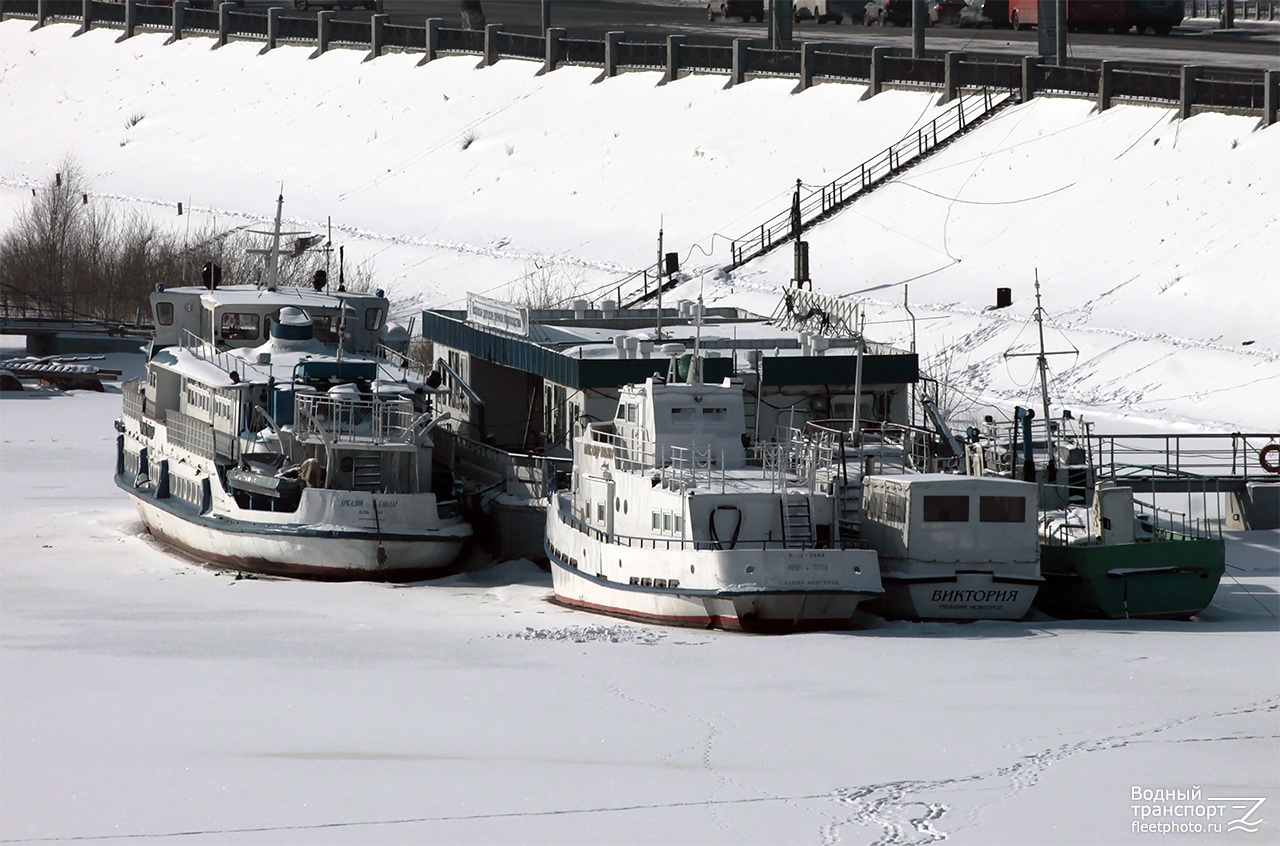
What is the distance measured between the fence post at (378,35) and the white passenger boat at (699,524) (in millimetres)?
61726

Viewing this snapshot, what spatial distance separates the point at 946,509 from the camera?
33.7m

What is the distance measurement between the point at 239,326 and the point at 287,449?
6.20 meters

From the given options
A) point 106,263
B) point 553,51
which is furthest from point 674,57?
point 106,263

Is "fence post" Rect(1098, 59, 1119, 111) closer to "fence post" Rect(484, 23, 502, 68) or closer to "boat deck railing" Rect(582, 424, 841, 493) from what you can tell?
"boat deck railing" Rect(582, 424, 841, 493)

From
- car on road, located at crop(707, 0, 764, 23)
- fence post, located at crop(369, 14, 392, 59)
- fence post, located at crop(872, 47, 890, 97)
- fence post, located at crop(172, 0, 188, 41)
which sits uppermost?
fence post, located at crop(172, 0, 188, 41)

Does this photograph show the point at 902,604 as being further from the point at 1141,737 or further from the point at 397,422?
the point at 397,422

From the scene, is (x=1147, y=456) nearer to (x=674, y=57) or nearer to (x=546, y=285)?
(x=546, y=285)

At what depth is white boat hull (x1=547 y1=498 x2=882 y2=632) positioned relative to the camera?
1277 inches

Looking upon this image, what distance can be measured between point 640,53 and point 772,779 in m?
65.5

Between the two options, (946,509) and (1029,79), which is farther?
(1029,79)

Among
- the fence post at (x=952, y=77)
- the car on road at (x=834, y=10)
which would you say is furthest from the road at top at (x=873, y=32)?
the fence post at (x=952, y=77)

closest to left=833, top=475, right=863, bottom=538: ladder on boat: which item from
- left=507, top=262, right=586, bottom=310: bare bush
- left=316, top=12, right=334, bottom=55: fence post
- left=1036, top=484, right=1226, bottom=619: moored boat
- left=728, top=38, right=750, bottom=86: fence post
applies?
left=1036, top=484, right=1226, bottom=619: moored boat

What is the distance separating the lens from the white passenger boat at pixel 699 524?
32.5 m

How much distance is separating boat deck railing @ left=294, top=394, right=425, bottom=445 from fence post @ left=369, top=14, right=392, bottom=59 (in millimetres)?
59394
